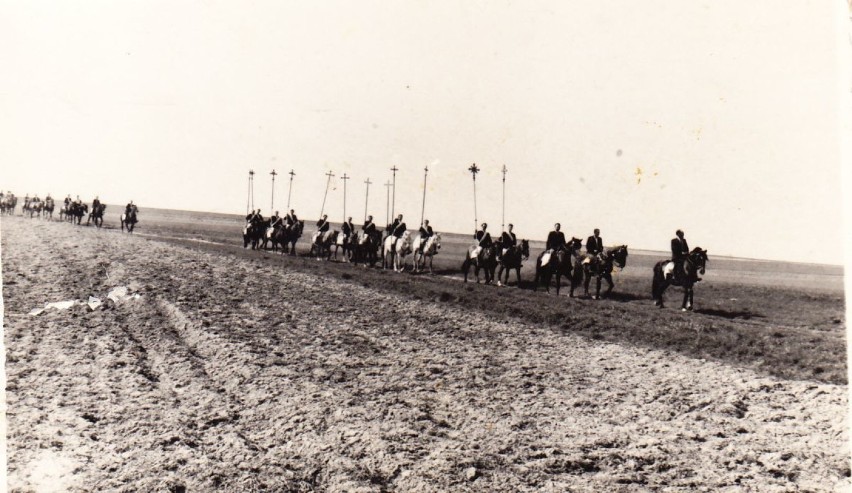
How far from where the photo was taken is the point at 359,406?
8000 mm

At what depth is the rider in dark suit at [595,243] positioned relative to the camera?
17.8 m

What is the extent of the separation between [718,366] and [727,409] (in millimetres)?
1912

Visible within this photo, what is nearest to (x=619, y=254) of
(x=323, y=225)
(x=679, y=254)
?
(x=679, y=254)

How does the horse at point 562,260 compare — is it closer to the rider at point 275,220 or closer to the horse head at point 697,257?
the horse head at point 697,257

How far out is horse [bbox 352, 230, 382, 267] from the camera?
79.8 feet

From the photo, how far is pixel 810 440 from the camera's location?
7461mm

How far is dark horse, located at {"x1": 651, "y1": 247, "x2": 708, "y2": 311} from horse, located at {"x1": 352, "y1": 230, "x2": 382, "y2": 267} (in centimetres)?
1198

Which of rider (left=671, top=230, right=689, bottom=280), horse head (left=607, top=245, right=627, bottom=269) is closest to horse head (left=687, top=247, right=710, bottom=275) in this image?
rider (left=671, top=230, right=689, bottom=280)

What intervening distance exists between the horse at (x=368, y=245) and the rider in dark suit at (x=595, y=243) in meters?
9.81

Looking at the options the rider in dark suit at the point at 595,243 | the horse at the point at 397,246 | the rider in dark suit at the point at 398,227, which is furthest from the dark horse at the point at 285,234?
the rider in dark suit at the point at 595,243

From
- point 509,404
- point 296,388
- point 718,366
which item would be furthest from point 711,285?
point 296,388

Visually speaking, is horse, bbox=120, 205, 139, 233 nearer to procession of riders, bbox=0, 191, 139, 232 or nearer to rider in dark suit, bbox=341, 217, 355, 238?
procession of riders, bbox=0, 191, 139, 232

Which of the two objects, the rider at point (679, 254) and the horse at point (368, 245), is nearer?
the rider at point (679, 254)

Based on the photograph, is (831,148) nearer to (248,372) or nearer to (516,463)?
(516,463)
